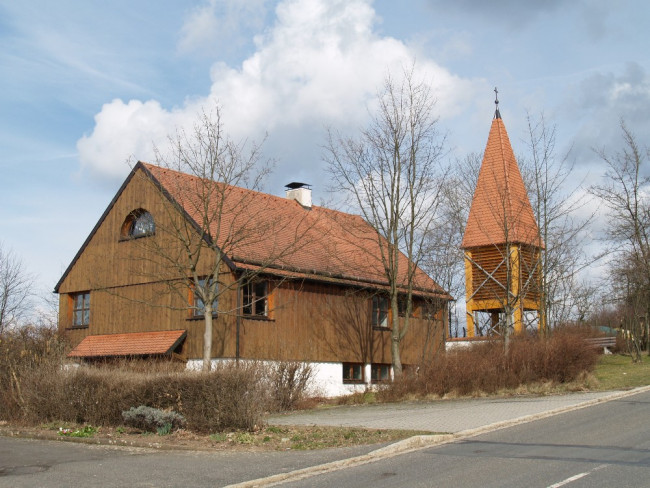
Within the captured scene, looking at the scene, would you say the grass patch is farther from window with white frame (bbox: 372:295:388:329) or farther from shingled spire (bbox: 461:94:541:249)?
window with white frame (bbox: 372:295:388:329)

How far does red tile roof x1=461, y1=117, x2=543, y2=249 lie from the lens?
30703mm

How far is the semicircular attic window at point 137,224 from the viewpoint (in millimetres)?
29562

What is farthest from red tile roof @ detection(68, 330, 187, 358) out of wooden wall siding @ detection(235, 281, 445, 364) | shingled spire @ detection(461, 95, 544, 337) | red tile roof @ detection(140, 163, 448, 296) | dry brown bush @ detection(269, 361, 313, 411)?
shingled spire @ detection(461, 95, 544, 337)

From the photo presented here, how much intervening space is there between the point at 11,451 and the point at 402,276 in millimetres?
22332

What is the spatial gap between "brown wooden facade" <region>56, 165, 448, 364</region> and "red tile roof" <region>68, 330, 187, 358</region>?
14.6 inches

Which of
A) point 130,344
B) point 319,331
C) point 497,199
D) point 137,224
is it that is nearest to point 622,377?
Result: point 497,199

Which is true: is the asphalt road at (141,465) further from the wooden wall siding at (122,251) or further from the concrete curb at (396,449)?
the wooden wall siding at (122,251)

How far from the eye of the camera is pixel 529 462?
10148mm

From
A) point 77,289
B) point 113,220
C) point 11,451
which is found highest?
point 113,220

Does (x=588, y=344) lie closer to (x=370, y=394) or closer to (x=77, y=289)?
(x=370, y=394)

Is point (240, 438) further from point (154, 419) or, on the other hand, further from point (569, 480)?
point (569, 480)

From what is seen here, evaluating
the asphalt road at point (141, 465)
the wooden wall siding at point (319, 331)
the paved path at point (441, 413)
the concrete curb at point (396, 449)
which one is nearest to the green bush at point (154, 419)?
the asphalt road at point (141, 465)

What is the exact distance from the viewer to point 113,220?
31.1 m

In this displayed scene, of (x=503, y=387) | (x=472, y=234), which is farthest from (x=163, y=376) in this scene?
(x=472, y=234)
